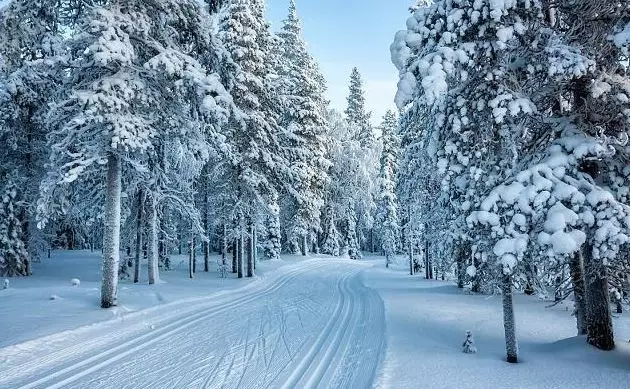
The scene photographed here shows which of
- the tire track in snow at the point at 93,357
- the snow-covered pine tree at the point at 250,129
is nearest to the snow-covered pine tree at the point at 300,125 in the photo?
the snow-covered pine tree at the point at 250,129

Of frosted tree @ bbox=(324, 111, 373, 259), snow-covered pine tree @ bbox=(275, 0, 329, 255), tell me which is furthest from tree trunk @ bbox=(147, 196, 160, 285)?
frosted tree @ bbox=(324, 111, 373, 259)

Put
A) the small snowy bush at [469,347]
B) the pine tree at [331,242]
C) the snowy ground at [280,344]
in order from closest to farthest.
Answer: the snowy ground at [280,344] → the small snowy bush at [469,347] → the pine tree at [331,242]

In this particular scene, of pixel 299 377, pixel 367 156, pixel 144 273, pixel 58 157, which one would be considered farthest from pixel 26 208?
pixel 367 156

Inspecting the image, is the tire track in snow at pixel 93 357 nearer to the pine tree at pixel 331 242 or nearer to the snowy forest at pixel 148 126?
the snowy forest at pixel 148 126

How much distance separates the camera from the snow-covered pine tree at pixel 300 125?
97.2 feet

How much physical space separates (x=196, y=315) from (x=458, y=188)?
8.83 meters

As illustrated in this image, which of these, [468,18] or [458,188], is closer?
[468,18]

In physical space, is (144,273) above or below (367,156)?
below

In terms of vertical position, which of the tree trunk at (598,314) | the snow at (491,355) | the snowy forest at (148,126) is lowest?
the snow at (491,355)

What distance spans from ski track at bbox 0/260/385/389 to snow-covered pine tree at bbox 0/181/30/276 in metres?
13.1

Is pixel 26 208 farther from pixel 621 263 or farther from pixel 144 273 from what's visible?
pixel 621 263

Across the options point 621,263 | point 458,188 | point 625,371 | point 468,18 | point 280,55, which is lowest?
point 625,371

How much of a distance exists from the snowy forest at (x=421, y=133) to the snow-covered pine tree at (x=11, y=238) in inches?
4.1

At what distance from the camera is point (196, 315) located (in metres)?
13.2
